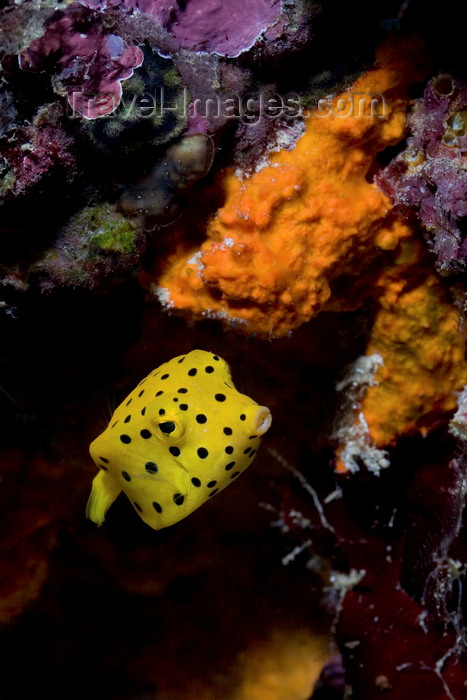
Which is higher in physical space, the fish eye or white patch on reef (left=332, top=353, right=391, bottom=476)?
the fish eye

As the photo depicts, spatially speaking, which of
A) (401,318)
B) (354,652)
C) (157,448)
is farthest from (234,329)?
(354,652)

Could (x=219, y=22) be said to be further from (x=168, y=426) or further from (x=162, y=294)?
(x=168, y=426)

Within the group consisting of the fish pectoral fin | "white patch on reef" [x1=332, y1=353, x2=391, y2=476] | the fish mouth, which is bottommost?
"white patch on reef" [x1=332, y1=353, x2=391, y2=476]

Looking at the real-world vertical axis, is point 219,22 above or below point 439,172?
above

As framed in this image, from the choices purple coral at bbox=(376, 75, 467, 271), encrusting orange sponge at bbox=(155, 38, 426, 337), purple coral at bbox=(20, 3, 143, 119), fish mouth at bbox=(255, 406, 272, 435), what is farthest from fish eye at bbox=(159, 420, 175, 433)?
purple coral at bbox=(376, 75, 467, 271)

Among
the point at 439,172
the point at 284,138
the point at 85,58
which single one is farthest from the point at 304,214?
the point at 85,58

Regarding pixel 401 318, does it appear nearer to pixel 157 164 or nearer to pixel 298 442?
pixel 298 442

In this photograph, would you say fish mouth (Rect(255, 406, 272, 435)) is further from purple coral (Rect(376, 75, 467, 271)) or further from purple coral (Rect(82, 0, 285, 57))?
purple coral (Rect(82, 0, 285, 57))
